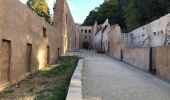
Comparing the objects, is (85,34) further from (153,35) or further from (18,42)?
(18,42)

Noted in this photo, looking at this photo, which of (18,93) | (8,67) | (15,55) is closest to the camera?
(18,93)

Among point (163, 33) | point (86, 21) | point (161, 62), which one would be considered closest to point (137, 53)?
point (163, 33)

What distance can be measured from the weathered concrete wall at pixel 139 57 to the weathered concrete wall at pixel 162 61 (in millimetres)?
1717

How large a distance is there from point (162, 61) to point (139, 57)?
5.38 metres

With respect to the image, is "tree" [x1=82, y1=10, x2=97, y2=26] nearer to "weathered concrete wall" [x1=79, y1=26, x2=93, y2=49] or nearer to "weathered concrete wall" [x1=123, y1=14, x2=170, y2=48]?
"weathered concrete wall" [x1=79, y1=26, x2=93, y2=49]

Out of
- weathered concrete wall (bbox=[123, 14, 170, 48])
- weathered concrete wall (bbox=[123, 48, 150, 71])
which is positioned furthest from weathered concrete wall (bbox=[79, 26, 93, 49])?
weathered concrete wall (bbox=[123, 48, 150, 71])

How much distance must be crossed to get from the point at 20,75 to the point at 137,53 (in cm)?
919

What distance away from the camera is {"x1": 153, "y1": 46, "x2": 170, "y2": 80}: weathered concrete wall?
47.5 ft

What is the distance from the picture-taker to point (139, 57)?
823 inches

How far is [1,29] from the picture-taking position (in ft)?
38.7

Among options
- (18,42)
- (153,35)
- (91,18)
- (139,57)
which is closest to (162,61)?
(139,57)

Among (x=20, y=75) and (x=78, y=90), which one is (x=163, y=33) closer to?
(x=20, y=75)

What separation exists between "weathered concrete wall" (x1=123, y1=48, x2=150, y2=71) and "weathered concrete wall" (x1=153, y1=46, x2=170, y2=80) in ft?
5.63

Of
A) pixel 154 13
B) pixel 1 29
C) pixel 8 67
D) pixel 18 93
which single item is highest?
pixel 154 13
